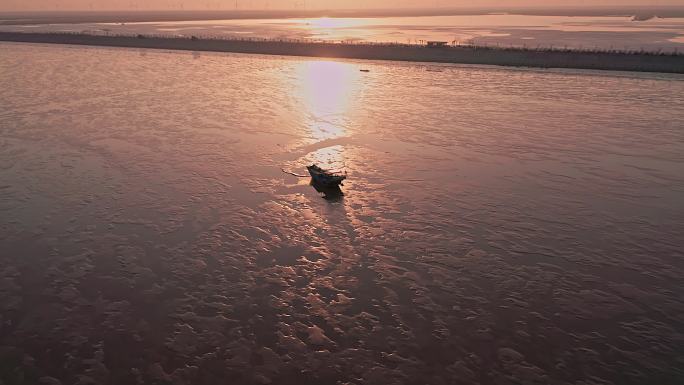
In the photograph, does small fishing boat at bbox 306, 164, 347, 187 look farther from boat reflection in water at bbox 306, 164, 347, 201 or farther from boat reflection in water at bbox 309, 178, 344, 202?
boat reflection in water at bbox 309, 178, 344, 202

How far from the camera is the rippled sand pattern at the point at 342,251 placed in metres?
14.8

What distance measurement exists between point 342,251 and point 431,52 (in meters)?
91.0

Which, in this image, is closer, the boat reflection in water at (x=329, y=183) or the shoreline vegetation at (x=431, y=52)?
the boat reflection in water at (x=329, y=183)

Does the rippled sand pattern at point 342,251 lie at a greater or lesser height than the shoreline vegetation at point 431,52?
lesser

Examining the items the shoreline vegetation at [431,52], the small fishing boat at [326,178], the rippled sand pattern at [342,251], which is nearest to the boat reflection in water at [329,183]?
the small fishing boat at [326,178]

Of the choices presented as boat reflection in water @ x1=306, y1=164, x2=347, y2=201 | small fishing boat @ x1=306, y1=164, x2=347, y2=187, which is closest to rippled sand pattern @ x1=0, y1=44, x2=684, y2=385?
boat reflection in water @ x1=306, y1=164, x2=347, y2=201

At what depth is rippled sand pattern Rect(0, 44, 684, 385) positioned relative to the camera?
1483cm

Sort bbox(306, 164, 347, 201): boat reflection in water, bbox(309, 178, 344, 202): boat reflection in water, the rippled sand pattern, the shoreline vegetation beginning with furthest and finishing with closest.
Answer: the shoreline vegetation
bbox(306, 164, 347, 201): boat reflection in water
bbox(309, 178, 344, 202): boat reflection in water
the rippled sand pattern

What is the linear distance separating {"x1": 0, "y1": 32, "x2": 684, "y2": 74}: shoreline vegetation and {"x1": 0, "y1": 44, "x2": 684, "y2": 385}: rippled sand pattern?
45.5 meters

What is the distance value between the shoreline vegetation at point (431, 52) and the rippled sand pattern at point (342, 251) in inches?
1791

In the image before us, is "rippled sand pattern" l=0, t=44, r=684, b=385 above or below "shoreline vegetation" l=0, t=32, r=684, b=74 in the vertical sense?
below

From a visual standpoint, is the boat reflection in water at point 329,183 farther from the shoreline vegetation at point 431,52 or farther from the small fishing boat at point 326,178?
the shoreline vegetation at point 431,52

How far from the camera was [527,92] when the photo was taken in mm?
65625

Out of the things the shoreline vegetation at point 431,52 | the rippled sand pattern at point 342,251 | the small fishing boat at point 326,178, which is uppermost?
the shoreline vegetation at point 431,52
